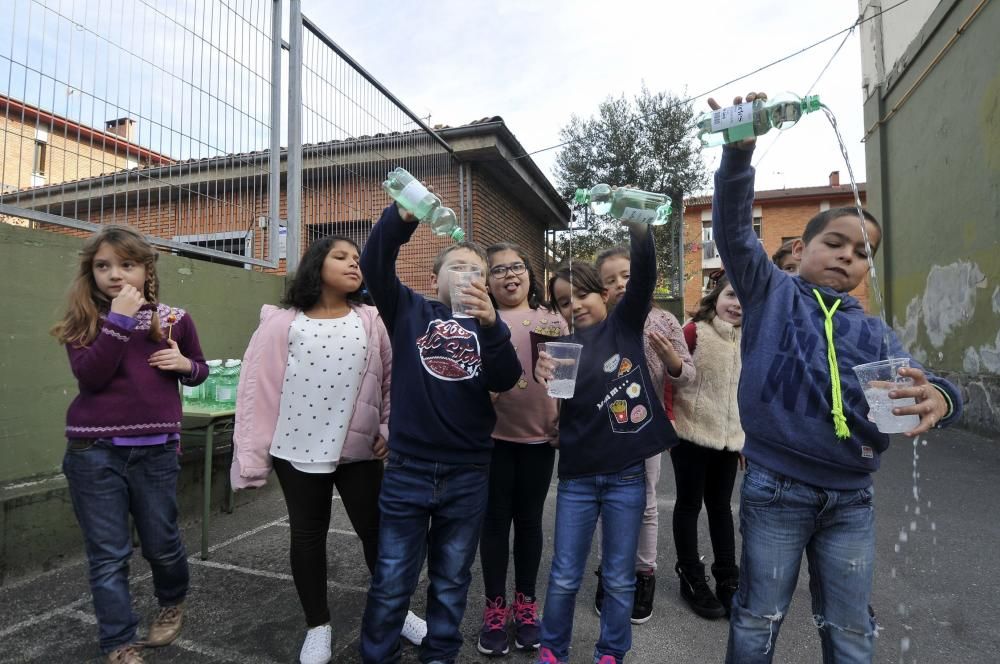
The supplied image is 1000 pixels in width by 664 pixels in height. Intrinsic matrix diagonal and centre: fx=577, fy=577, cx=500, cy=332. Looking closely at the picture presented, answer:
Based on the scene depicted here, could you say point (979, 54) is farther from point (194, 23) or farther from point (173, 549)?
point (173, 549)

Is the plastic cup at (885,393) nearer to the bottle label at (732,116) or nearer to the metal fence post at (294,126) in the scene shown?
the bottle label at (732,116)

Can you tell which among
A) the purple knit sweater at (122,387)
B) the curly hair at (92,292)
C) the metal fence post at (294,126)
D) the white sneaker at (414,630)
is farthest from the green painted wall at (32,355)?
the white sneaker at (414,630)

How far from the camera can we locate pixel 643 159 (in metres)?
14.9

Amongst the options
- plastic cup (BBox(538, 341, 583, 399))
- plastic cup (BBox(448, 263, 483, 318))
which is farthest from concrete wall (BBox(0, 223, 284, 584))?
plastic cup (BBox(538, 341, 583, 399))

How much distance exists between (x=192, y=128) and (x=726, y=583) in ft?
14.3

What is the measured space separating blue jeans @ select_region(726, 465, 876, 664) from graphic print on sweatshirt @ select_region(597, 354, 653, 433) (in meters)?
0.59

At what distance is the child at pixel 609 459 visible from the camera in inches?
84.2

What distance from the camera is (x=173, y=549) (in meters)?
2.43

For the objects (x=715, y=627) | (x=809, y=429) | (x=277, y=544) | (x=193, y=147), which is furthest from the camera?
(x=193, y=147)

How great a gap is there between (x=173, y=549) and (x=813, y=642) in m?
2.75

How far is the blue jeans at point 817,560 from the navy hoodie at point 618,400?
0.56 metres

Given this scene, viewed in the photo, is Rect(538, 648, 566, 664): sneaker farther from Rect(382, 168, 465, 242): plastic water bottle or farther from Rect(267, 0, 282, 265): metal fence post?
Rect(267, 0, 282, 265): metal fence post

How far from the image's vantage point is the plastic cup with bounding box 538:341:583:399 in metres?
2.04

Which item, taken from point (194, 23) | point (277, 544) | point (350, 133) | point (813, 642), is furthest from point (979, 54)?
point (277, 544)
